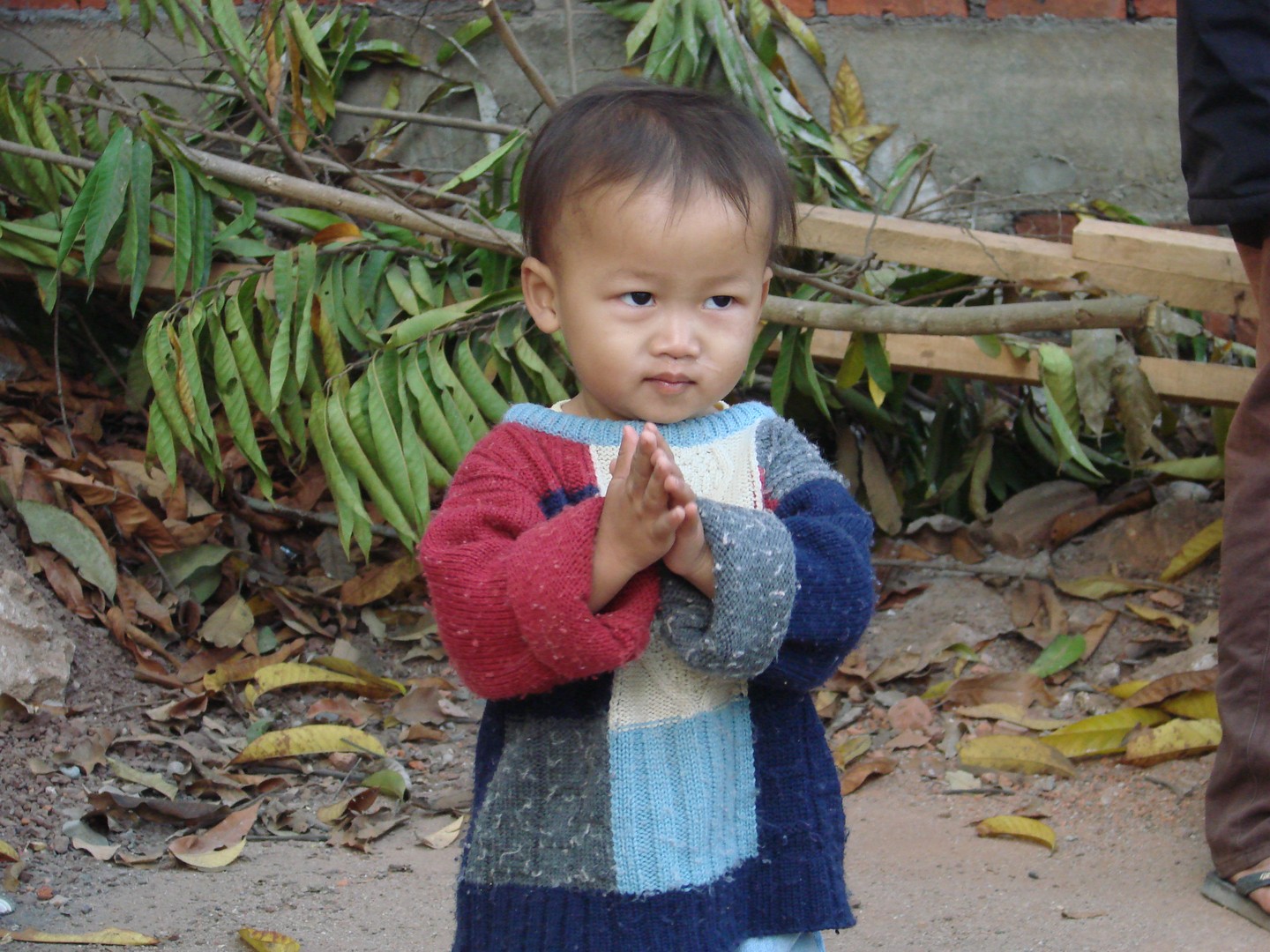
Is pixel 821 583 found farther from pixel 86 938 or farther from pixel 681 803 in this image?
pixel 86 938

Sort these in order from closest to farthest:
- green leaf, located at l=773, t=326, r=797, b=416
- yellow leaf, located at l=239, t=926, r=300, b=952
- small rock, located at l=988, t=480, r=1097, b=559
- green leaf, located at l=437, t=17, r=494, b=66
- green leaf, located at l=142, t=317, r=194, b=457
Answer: yellow leaf, located at l=239, t=926, r=300, b=952
green leaf, located at l=142, t=317, r=194, b=457
green leaf, located at l=773, t=326, r=797, b=416
small rock, located at l=988, t=480, r=1097, b=559
green leaf, located at l=437, t=17, r=494, b=66

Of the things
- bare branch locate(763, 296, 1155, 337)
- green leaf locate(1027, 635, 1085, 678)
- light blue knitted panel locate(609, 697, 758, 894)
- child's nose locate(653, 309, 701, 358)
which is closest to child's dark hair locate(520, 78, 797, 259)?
child's nose locate(653, 309, 701, 358)

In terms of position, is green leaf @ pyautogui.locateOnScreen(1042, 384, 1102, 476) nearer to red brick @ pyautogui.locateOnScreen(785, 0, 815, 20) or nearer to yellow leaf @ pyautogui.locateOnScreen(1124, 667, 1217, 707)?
yellow leaf @ pyautogui.locateOnScreen(1124, 667, 1217, 707)

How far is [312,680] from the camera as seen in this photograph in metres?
3.37

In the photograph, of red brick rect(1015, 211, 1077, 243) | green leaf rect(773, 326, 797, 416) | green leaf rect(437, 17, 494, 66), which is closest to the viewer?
green leaf rect(773, 326, 797, 416)

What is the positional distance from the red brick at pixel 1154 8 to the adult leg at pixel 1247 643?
1.85 metres

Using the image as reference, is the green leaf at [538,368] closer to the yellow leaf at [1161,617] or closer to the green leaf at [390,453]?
the green leaf at [390,453]

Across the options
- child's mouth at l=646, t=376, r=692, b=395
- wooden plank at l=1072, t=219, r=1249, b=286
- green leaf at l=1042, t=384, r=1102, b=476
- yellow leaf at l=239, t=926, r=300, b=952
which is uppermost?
child's mouth at l=646, t=376, r=692, b=395

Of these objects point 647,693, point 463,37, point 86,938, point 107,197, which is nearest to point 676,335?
point 647,693

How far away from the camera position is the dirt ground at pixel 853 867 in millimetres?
2377

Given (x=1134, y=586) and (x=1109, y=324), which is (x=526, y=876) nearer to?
(x=1109, y=324)

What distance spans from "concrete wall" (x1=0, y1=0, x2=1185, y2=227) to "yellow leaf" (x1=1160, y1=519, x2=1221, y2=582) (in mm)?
1113

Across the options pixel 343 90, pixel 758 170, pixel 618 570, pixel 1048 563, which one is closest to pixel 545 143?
pixel 758 170

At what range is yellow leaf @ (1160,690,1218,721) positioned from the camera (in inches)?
118
